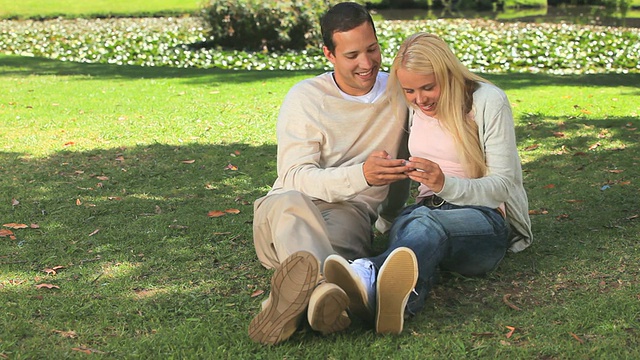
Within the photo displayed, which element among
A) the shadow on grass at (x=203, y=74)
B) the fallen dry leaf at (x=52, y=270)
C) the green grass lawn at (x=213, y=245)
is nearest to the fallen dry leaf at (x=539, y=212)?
the green grass lawn at (x=213, y=245)

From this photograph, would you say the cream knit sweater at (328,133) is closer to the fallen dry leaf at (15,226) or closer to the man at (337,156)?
the man at (337,156)

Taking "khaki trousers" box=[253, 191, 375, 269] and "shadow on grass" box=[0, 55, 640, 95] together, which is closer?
"khaki trousers" box=[253, 191, 375, 269]

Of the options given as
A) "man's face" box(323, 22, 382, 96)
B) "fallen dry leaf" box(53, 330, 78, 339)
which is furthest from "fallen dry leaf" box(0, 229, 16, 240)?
"man's face" box(323, 22, 382, 96)

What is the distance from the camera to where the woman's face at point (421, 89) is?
3.74 m

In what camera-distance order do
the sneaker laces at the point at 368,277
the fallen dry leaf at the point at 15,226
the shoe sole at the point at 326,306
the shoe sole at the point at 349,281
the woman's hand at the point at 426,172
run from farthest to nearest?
the fallen dry leaf at the point at 15,226
the woman's hand at the point at 426,172
the sneaker laces at the point at 368,277
the shoe sole at the point at 349,281
the shoe sole at the point at 326,306

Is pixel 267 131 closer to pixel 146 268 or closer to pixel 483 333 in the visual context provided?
pixel 146 268

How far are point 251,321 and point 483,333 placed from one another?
935mm

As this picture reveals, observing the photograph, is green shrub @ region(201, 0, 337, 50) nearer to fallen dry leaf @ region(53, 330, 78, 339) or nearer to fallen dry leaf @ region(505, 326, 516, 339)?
fallen dry leaf @ region(53, 330, 78, 339)

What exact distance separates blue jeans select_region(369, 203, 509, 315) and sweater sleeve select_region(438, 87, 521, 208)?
0.09 m

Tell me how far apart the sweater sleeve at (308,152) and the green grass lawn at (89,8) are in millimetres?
18623

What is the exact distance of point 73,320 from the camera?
3.48m

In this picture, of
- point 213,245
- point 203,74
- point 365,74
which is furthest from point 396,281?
point 203,74

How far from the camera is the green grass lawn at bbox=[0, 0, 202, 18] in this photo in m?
22.6

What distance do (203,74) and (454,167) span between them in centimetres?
841
